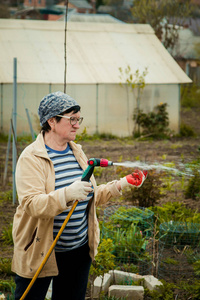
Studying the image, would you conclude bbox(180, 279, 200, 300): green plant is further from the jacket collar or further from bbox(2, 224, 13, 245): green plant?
bbox(2, 224, 13, 245): green plant

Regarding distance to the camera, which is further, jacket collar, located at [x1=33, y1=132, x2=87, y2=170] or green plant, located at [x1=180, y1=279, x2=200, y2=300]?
green plant, located at [x1=180, y1=279, x2=200, y2=300]

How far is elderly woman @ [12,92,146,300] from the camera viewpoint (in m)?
2.54

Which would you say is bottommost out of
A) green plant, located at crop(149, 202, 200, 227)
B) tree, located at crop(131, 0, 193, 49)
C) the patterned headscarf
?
green plant, located at crop(149, 202, 200, 227)

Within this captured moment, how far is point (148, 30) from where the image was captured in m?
16.3

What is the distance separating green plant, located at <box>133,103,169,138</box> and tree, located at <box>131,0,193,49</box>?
7.68 metres

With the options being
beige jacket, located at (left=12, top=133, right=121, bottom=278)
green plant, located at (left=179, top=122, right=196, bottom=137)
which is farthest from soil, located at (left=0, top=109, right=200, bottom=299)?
beige jacket, located at (left=12, top=133, right=121, bottom=278)

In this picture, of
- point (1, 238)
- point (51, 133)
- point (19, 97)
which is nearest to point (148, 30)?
point (19, 97)

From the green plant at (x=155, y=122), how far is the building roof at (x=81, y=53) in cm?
95

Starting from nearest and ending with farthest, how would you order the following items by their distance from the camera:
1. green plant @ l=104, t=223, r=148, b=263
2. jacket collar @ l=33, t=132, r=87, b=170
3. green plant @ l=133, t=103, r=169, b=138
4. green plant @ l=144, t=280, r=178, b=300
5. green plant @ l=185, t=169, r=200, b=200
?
jacket collar @ l=33, t=132, r=87, b=170, green plant @ l=144, t=280, r=178, b=300, green plant @ l=104, t=223, r=148, b=263, green plant @ l=185, t=169, r=200, b=200, green plant @ l=133, t=103, r=169, b=138

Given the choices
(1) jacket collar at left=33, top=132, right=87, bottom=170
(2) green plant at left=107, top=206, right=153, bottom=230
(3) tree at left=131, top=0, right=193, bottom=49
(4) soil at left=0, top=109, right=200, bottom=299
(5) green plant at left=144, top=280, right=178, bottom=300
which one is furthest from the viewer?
(3) tree at left=131, top=0, right=193, bottom=49

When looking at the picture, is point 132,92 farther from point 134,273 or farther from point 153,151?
point 134,273

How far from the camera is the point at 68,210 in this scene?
9.00 feet

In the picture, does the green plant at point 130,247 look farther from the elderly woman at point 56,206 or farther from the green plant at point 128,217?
the elderly woman at point 56,206

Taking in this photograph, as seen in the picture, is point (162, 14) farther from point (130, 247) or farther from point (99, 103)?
point (130, 247)
